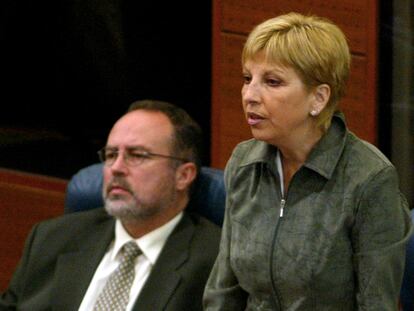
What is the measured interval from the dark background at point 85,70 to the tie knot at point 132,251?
888mm

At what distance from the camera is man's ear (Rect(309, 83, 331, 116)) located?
247 centimetres

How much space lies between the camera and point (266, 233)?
2523 mm

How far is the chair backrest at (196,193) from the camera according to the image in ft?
10.8

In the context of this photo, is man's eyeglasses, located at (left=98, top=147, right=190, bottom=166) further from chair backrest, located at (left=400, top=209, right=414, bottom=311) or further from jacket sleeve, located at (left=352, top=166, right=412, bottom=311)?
jacket sleeve, located at (left=352, top=166, right=412, bottom=311)

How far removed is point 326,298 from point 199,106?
73.1 inches

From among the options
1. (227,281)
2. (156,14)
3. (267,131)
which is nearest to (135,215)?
(227,281)

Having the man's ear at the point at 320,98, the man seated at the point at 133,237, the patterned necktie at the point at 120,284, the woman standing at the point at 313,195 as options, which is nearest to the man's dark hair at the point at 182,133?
the man seated at the point at 133,237

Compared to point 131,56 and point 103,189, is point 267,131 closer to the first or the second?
point 103,189

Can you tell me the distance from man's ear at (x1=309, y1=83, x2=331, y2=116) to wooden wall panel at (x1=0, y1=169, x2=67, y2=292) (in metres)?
2.39

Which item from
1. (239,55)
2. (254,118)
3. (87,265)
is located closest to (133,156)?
(87,265)

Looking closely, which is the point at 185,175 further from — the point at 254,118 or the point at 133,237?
the point at 254,118

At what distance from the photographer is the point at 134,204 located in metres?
3.31

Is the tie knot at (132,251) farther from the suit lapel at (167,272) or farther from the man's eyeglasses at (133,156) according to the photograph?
the man's eyeglasses at (133,156)

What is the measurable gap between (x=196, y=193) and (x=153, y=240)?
20 centimetres
